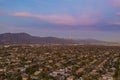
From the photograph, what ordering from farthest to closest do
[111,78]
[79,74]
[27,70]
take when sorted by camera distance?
1. [27,70]
2. [79,74]
3. [111,78]

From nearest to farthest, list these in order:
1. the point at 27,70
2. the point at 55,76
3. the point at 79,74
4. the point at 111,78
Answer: the point at 111,78 → the point at 55,76 → the point at 79,74 → the point at 27,70

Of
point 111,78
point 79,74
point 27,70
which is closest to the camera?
point 111,78

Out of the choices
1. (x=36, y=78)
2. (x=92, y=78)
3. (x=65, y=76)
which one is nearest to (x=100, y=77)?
(x=92, y=78)

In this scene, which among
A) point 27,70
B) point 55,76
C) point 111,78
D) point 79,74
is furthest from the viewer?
point 27,70

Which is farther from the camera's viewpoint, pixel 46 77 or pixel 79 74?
pixel 79 74

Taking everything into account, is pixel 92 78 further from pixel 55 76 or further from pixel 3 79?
pixel 3 79

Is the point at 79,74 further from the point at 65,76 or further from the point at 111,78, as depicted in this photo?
the point at 111,78

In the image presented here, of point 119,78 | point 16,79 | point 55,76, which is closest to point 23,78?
point 16,79

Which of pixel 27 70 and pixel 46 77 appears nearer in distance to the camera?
pixel 46 77
